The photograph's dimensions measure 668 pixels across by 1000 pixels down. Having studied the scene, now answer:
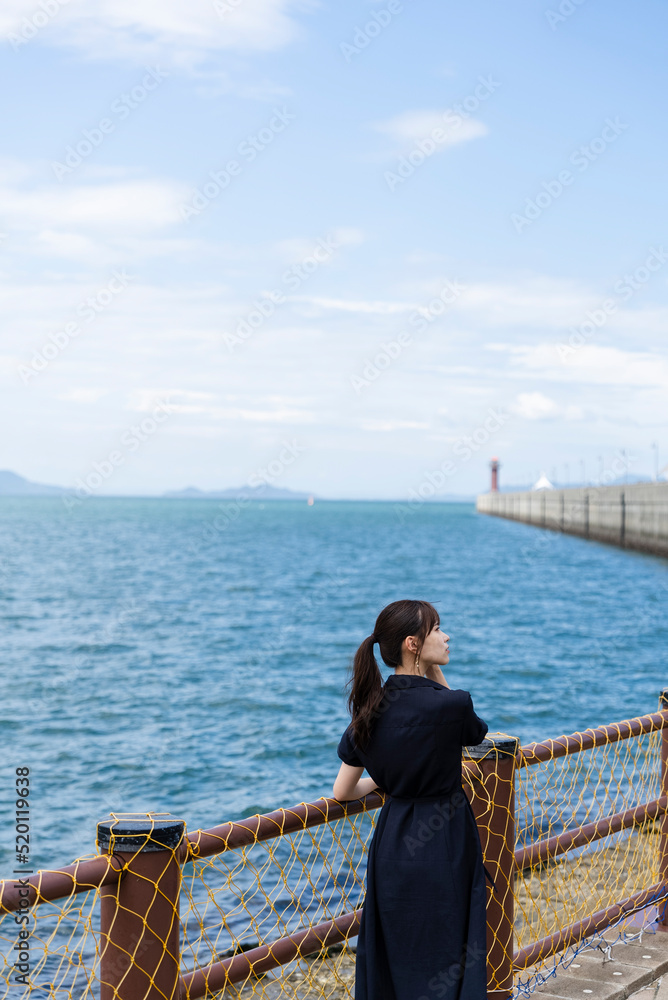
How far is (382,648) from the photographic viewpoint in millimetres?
3021

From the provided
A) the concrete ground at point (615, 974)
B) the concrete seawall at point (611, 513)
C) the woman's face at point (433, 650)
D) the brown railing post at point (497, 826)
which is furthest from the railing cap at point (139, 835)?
the concrete seawall at point (611, 513)

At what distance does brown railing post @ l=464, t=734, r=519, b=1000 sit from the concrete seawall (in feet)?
177

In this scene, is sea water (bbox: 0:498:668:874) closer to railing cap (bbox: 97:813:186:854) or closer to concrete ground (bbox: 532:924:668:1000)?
concrete ground (bbox: 532:924:668:1000)

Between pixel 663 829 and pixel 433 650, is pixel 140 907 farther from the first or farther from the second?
pixel 663 829

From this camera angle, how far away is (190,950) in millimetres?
7898

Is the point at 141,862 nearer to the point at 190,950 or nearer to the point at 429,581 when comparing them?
the point at 190,950

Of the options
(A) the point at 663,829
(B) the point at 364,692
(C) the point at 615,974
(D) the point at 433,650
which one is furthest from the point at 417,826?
(A) the point at 663,829

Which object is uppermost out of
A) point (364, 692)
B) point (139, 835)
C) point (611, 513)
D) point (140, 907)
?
Answer: point (364, 692)

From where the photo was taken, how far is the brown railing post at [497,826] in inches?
142

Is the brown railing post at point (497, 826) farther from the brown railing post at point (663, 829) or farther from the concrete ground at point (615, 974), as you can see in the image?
the brown railing post at point (663, 829)

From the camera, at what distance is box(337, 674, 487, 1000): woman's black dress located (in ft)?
9.67

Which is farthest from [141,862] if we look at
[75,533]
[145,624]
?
[75,533]

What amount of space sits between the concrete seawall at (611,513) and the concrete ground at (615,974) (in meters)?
52.7

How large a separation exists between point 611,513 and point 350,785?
70.8m
